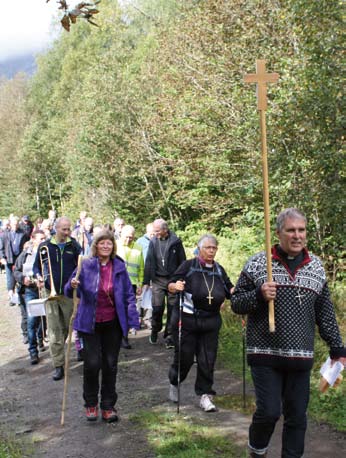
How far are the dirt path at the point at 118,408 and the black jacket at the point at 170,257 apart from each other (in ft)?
4.17

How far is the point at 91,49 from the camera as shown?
45.7 metres

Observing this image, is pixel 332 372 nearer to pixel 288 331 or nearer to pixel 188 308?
pixel 288 331

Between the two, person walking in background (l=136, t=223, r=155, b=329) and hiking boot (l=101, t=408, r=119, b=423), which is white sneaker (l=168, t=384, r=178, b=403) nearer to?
hiking boot (l=101, t=408, r=119, b=423)

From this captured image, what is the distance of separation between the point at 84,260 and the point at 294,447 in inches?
116

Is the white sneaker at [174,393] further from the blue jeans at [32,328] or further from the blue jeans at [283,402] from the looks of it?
the blue jeans at [32,328]

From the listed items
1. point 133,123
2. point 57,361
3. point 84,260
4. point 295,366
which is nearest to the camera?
point 295,366

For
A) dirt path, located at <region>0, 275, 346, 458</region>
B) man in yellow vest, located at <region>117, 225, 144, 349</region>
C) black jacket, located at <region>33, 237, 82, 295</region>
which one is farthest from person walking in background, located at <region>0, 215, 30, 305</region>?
black jacket, located at <region>33, 237, 82, 295</region>

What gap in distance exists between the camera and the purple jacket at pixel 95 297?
20.0 ft

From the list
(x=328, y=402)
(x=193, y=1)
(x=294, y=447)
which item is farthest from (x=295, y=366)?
(x=193, y=1)

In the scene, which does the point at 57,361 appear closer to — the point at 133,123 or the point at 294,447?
the point at 294,447

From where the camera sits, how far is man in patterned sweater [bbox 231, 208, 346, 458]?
4285mm

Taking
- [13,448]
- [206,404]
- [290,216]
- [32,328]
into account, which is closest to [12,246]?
[32,328]

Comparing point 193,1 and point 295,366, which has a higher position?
point 193,1

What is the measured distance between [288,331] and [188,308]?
8.05 feet
